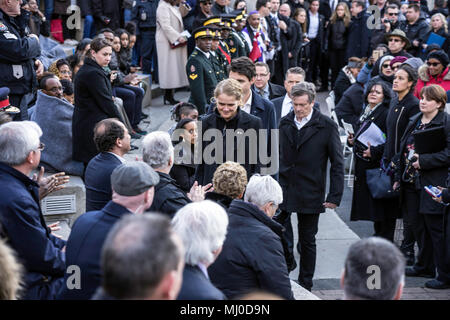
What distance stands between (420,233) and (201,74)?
11.0 ft

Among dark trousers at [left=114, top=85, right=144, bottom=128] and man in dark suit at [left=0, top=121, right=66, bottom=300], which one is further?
dark trousers at [left=114, top=85, right=144, bottom=128]

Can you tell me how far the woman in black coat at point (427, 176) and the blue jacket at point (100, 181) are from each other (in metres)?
3.10

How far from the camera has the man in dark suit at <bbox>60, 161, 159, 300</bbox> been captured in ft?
11.1

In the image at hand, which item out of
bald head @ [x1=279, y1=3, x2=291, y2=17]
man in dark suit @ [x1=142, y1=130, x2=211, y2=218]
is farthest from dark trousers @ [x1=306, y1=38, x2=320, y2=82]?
man in dark suit @ [x1=142, y1=130, x2=211, y2=218]

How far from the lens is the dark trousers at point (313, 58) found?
47.2 ft

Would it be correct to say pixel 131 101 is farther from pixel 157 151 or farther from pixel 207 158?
pixel 157 151

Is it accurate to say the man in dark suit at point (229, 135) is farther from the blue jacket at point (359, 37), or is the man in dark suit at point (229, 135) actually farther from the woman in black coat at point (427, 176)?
the blue jacket at point (359, 37)

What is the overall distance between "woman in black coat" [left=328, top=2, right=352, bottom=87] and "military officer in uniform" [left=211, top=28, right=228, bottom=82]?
531 cm

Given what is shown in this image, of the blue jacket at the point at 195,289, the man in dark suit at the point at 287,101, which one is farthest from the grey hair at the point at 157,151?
the man in dark suit at the point at 287,101

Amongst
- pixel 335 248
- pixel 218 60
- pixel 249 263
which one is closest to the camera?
pixel 249 263

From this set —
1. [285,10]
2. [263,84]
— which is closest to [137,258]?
[263,84]

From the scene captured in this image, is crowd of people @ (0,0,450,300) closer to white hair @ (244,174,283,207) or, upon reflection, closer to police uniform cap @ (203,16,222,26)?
white hair @ (244,174,283,207)

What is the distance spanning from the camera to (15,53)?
614 centimetres

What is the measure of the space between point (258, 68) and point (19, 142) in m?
4.17
